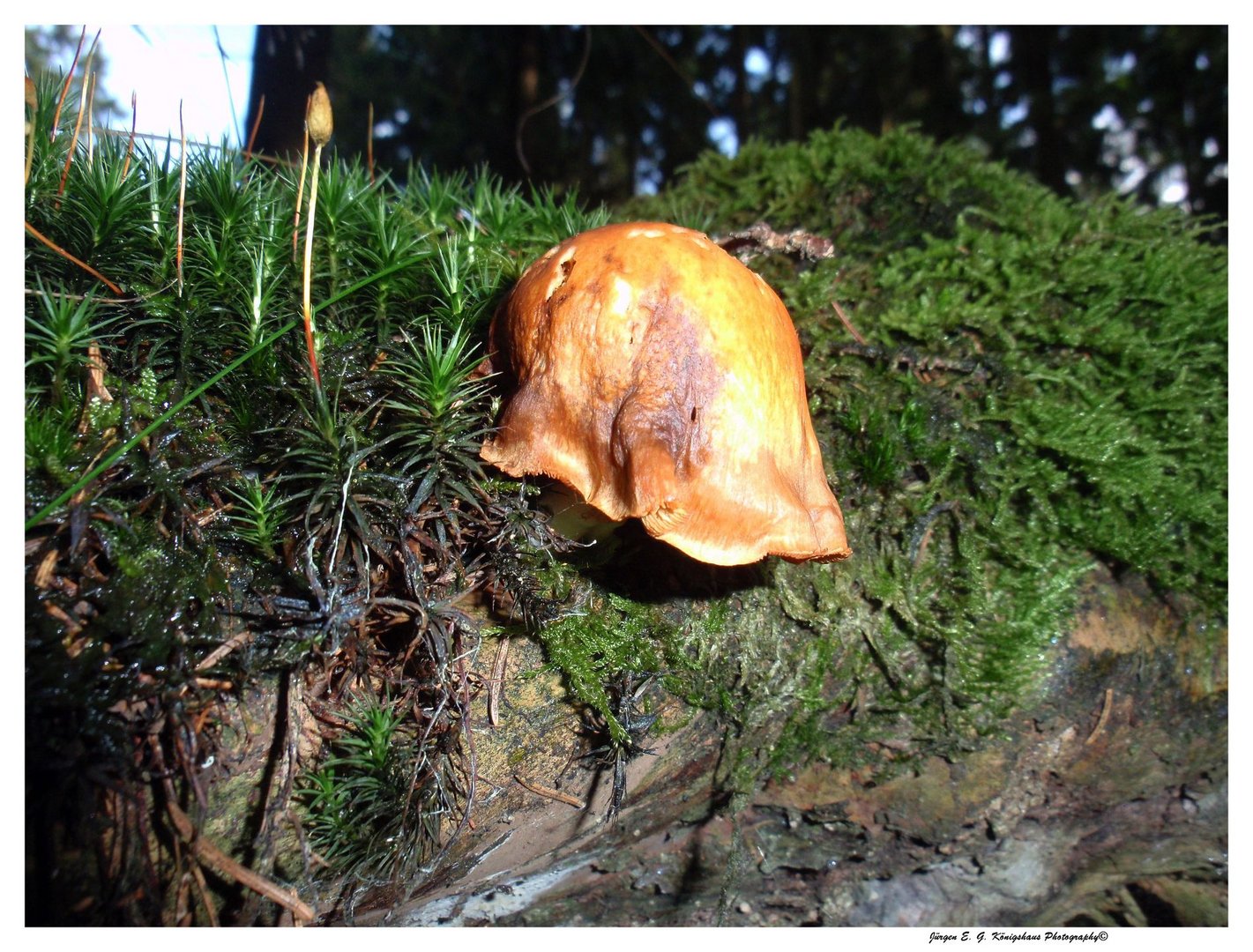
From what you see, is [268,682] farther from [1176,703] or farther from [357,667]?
[1176,703]

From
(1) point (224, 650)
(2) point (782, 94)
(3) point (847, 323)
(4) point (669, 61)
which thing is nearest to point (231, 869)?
(1) point (224, 650)

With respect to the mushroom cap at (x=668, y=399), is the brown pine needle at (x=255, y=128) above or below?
above

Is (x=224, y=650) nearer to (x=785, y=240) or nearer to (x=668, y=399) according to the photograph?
(x=668, y=399)

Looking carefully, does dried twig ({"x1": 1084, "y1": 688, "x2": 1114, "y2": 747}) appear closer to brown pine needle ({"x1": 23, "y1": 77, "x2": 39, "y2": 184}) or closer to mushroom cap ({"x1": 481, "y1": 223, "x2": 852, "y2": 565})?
mushroom cap ({"x1": 481, "y1": 223, "x2": 852, "y2": 565})

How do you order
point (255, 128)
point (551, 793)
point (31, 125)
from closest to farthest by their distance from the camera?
point (31, 125)
point (551, 793)
point (255, 128)

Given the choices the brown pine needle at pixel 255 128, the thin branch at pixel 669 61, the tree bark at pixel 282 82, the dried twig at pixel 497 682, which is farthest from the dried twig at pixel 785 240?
the tree bark at pixel 282 82

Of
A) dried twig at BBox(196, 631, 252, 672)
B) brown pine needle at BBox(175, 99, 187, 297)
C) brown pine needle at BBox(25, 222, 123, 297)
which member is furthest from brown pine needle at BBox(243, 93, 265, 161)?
dried twig at BBox(196, 631, 252, 672)

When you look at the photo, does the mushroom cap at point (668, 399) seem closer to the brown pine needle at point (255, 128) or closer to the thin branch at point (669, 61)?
the brown pine needle at point (255, 128)
